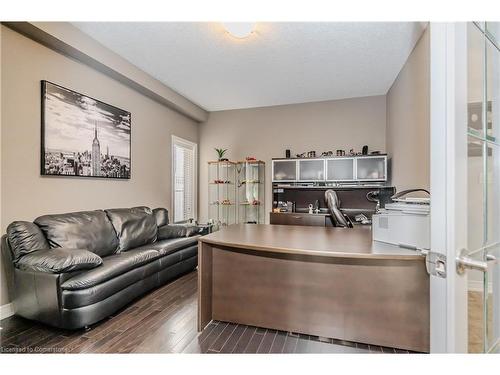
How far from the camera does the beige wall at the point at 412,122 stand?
2729 millimetres

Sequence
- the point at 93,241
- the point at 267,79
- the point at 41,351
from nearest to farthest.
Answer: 1. the point at 41,351
2. the point at 93,241
3. the point at 267,79

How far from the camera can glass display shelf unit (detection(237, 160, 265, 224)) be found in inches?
215

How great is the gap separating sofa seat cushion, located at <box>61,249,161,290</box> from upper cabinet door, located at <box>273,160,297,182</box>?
2805mm

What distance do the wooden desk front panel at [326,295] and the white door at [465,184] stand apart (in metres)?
0.94

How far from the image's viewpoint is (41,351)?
1812mm

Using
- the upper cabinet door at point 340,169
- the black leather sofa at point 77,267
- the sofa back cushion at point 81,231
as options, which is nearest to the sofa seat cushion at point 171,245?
the black leather sofa at point 77,267

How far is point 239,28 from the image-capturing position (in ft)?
8.48

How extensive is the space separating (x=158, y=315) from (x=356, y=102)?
4793 millimetres

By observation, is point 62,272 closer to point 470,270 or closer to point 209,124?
point 470,270

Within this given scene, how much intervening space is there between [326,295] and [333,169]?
123 inches

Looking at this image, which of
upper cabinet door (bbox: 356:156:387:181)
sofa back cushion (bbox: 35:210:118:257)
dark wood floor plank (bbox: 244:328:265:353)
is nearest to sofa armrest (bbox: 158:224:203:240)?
sofa back cushion (bbox: 35:210:118:257)

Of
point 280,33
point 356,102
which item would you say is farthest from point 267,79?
point 356,102

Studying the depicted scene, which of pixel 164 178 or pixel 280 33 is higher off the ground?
pixel 280 33

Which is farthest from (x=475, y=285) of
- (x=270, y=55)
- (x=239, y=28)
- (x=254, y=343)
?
(x=270, y=55)
